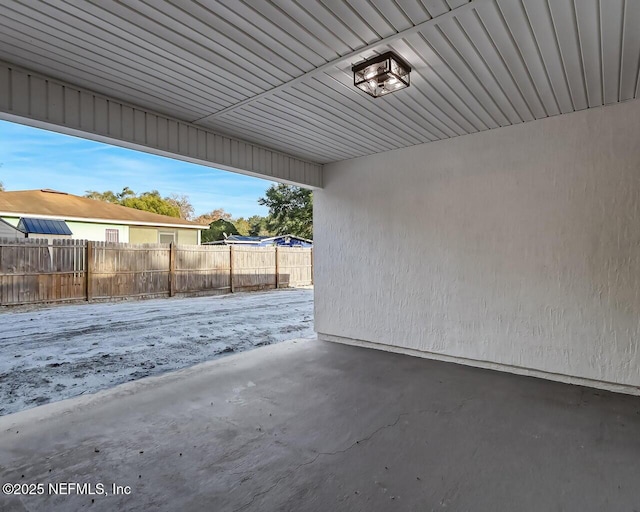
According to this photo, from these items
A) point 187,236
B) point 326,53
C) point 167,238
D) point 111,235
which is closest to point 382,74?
point 326,53

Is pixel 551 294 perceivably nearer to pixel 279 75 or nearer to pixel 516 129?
pixel 516 129

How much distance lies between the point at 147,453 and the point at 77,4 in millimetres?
2595

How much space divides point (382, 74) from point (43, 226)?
42.5ft

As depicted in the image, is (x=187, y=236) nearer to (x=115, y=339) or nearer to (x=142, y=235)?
(x=142, y=235)

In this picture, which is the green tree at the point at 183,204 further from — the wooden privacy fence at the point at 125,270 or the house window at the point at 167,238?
the wooden privacy fence at the point at 125,270

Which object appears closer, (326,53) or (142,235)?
(326,53)

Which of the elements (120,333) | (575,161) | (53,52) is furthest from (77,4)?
(120,333)

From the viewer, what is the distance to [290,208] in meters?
18.5

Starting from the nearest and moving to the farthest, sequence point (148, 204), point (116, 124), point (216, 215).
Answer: point (116, 124) < point (148, 204) < point (216, 215)

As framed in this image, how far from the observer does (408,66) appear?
8.34ft

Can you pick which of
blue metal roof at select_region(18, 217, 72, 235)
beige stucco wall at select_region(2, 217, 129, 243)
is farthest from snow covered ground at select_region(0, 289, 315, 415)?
beige stucco wall at select_region(2, 217, 129, 243)

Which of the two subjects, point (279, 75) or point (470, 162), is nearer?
point (279, 75)

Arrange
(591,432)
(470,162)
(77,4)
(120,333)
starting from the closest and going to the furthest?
(77,4), (591,432), (470,162), (120,333)

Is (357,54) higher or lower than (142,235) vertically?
higher
